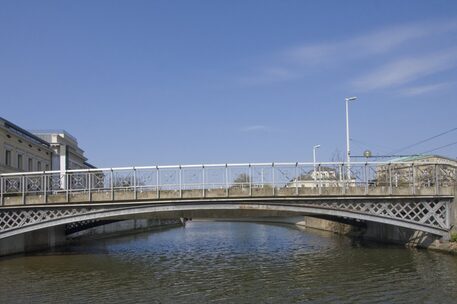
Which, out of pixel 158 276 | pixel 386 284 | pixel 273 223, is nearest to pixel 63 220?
pixel 158 276

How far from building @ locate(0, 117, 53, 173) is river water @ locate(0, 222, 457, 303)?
15276mm

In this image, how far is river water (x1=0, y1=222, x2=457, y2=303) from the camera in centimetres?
1872

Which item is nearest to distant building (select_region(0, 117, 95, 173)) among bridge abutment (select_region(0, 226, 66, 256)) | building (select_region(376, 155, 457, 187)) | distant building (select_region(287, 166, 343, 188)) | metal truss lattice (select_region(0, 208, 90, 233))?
bridge abutment (select_region(0, 226, 66, 256))

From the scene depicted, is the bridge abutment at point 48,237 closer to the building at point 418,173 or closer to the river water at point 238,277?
the river water at point 238,277

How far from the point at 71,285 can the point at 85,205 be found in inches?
306

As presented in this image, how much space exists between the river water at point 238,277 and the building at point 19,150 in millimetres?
15276

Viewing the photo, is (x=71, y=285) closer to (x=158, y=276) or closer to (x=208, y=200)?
(x=158, y=276)

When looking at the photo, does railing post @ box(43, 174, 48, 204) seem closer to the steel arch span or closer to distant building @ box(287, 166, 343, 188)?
the steel arch span

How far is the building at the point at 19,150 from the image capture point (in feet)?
147

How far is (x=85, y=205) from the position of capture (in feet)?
94.8

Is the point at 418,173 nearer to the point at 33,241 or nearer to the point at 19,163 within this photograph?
the point at 33,241

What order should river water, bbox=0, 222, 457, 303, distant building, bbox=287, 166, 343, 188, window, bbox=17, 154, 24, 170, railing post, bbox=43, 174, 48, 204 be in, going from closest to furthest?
1. river water, bbox=0, 222, 457, 303
2. railing post, bbox=43, 174, 48, 204
3. distant building, bbox=287, 166, 343, 188
4. window, bbox=17, 154, 24, 170

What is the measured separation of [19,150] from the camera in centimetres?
4875

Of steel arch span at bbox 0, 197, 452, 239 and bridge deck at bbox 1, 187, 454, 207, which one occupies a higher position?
bridge deck at bbox 1, 187, 454, 207
